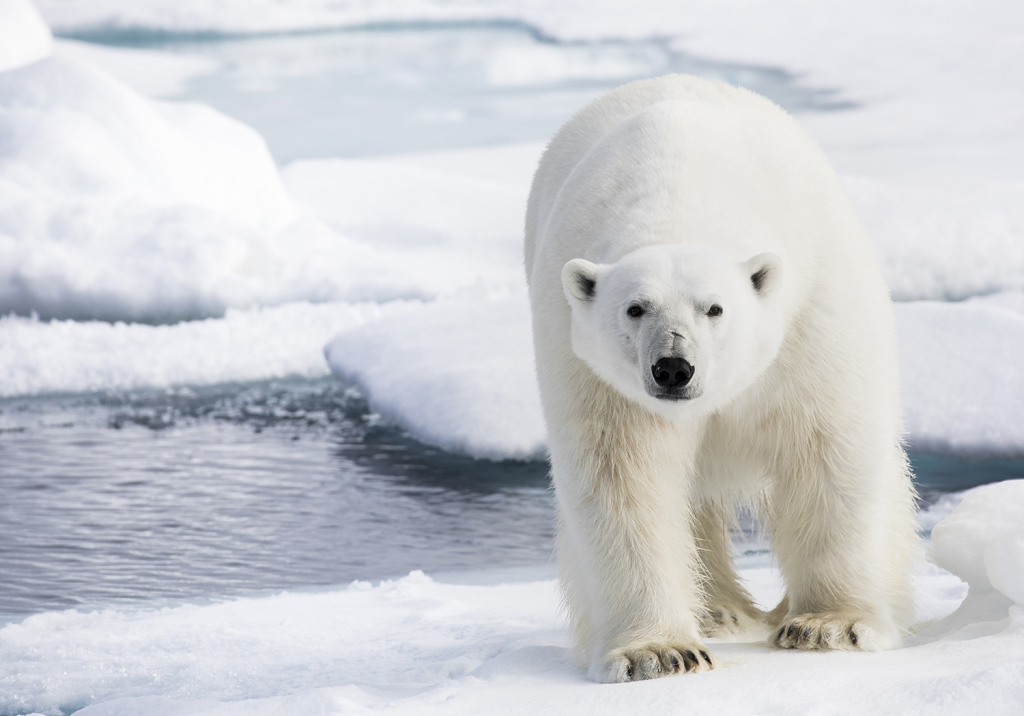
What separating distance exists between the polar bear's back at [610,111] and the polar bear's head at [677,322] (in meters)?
0.63

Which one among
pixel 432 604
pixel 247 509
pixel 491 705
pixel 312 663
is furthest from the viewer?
pixel 247 509

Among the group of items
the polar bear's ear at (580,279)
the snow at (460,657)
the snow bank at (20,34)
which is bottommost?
the snow at (460,657)

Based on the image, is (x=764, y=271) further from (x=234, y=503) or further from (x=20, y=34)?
(x=20, y=34)

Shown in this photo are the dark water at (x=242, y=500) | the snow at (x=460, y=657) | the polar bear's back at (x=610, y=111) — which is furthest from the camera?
the dark water at (x=242, y=500)

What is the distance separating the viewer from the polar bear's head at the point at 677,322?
6.05ft

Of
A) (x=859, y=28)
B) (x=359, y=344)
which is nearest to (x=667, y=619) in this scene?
(x=359, y=344)

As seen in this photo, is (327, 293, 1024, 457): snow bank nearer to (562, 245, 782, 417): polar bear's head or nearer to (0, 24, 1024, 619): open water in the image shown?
(0, 24, 1024, 619): open water

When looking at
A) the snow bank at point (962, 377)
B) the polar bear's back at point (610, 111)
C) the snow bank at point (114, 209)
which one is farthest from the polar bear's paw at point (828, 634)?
the snow bank at point (114, 209)

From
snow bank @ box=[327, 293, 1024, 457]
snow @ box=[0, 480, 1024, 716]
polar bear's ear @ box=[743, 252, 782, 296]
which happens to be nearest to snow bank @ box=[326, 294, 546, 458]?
snow bank @ box=[327, 293, 1024, 457]

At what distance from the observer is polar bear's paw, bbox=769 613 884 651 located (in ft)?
7.07

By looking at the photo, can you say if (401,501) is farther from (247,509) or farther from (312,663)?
(312,663)

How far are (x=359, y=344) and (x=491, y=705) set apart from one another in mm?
5597

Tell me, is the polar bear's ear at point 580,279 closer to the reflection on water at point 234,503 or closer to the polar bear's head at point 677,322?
the polar bear's head at point 677,322

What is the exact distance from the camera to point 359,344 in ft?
24.0
